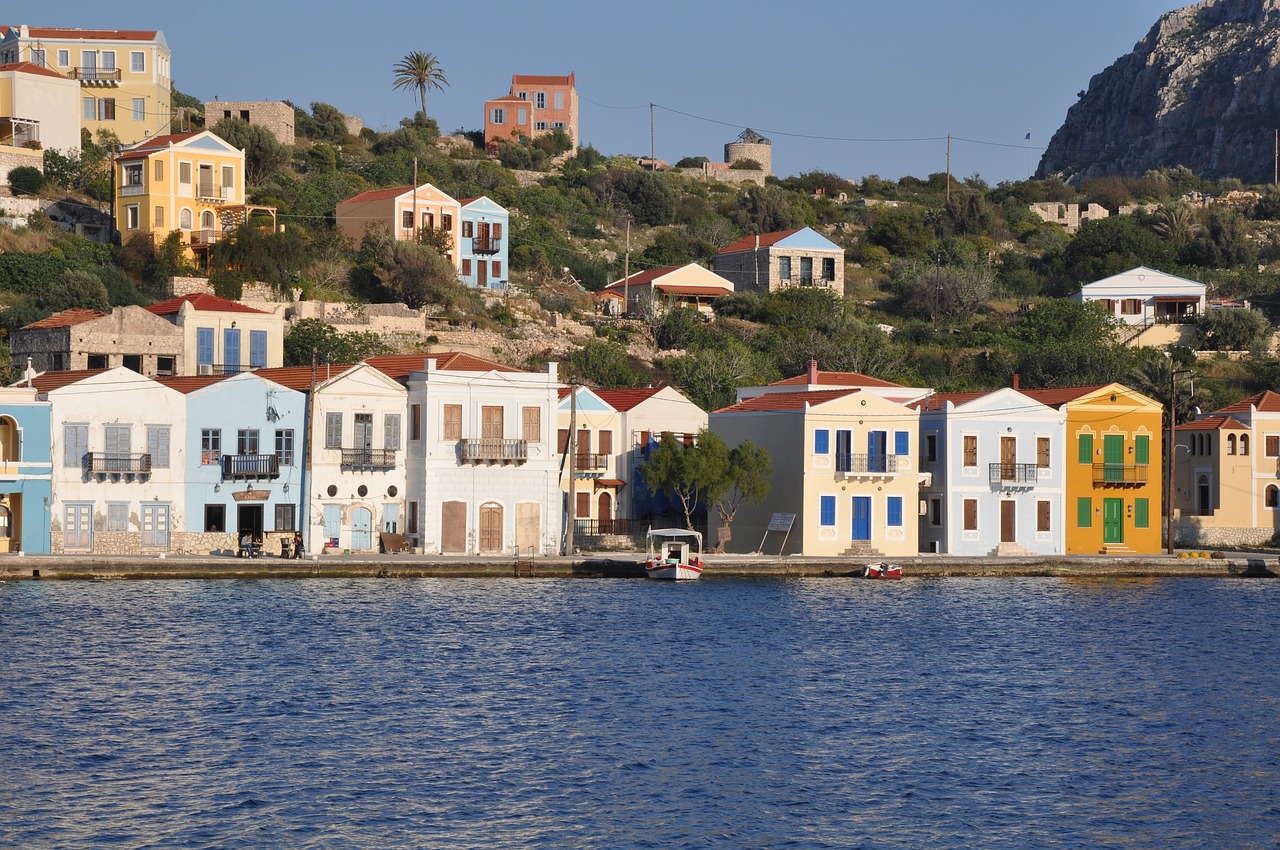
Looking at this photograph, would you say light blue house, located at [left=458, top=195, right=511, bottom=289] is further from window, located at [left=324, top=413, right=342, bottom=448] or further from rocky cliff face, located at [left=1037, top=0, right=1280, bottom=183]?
rocky cliff face, located at [left=1037, top=0, right=1280, bottom=183]

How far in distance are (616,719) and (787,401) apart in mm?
29442

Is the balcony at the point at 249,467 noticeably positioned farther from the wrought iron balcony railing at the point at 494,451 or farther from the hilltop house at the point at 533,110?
the hilltop house at the point at 533,110

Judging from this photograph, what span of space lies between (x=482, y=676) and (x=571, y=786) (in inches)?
380

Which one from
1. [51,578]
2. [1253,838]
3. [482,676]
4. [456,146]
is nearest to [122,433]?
[51,578]

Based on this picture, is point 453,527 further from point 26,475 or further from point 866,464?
point 866,464

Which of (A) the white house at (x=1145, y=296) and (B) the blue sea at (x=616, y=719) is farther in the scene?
(A) the white house at (x=1145, y=296)

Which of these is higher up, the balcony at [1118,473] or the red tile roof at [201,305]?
the red tile roof at [201,305]

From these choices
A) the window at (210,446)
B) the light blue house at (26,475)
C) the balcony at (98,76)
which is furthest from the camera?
the balcony at (98,76)

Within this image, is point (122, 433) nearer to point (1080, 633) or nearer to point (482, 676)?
point (482, 676)

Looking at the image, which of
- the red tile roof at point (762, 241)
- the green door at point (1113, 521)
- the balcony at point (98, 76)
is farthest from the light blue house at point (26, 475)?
the red tile roof at point (762, 241)

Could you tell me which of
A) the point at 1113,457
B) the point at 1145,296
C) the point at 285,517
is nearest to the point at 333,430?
the point at 285,517

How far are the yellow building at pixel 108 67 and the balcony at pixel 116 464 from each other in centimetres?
4724

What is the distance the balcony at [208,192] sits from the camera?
76.9m

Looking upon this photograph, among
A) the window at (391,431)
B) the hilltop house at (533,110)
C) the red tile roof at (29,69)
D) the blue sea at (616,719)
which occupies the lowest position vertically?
the blue sea at (616,719)
